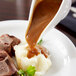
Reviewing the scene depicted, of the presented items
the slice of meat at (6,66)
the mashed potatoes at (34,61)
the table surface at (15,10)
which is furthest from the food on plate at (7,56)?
the table surface at (15,10)

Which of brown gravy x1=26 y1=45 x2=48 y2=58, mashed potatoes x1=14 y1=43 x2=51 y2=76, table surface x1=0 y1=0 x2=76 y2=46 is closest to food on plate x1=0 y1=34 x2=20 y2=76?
mashed potatoes x1=14 y1=43 x2=51 y2=76

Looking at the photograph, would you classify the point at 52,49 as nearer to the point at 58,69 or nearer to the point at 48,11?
the point at 58,69

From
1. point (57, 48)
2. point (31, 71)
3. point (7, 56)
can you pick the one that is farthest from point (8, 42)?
point (57, 48)

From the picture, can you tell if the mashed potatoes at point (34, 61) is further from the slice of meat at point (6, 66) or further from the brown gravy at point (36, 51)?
the slice of meat at point (6, 66)

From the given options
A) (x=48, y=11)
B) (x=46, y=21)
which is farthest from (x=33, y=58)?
(x=48, y=11)

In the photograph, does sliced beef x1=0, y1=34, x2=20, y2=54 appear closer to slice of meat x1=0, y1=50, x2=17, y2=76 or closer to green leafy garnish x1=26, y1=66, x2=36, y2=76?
slice of meat x1=0, y1=50, x2=17, y2=76

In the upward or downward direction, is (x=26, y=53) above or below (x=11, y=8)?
above
